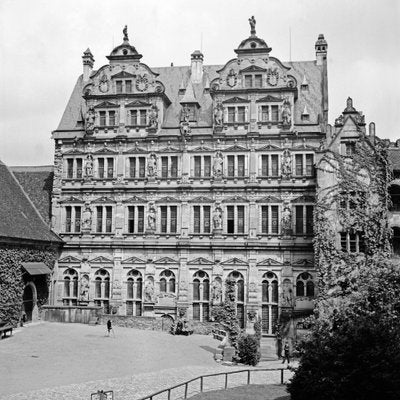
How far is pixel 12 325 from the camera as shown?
124 feet

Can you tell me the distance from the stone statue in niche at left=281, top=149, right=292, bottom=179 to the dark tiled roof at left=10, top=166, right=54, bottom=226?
1928 centimetres

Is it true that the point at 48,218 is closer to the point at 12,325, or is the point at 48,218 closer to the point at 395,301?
the point at 12,325

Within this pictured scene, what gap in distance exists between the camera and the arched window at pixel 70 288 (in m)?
44.6

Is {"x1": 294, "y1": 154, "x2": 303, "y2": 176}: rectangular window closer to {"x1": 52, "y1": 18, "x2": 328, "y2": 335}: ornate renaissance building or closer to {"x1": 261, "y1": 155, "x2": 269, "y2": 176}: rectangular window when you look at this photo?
{"x1": 52, "y1": 18, "x2": 328, "y2": 335}: ornate renaissance building

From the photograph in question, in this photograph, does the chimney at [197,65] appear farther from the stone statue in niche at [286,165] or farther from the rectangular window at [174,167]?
the stone statue in niche at [286,165]

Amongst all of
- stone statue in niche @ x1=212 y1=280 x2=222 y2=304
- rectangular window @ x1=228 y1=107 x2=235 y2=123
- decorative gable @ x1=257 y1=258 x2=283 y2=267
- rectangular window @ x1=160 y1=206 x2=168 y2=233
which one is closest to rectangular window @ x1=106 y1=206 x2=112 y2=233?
rectangular window @ x1=160 y1=206 x2=168 y2=233

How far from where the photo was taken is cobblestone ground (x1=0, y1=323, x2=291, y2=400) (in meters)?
22.5

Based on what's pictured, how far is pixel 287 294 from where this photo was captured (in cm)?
4128

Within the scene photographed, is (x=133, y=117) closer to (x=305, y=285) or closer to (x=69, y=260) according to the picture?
(x=69, y=260)

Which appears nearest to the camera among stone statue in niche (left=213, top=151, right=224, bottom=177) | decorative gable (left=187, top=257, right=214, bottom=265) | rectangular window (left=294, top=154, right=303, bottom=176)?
rectangular window (left=294, top=154, right=303, bottom=176)

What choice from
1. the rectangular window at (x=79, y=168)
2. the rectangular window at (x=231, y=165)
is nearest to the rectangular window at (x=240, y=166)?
the rectangular window at (x=231, y=165)

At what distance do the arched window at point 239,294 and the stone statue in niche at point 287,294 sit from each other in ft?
10.1

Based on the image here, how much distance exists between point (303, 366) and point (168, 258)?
82.4 feet

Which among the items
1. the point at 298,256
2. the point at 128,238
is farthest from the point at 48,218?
the point at 298,256
